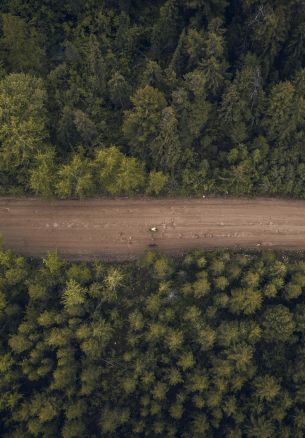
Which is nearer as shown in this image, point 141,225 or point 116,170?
point 116,170

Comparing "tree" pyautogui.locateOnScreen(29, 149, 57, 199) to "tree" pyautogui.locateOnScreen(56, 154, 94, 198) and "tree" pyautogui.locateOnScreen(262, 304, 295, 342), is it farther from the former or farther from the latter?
"tree" pyautogui.locateOnScreen(262, 304, 295, 342)

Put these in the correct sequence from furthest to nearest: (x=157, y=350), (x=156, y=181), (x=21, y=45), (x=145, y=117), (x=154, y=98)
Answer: (x=21, y=45), (x=156, y=181), (x=157, y=350), (x=145, y=117), (x=154, y=98)

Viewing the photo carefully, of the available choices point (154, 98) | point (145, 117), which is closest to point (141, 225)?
point (145, 117)

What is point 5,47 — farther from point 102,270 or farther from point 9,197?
point 102,270

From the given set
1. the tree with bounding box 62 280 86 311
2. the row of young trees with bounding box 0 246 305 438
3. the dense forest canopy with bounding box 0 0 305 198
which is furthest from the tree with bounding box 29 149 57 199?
the tree with bounding box 62 280 86 311

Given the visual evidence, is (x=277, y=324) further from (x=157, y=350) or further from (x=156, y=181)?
(x=156, y=181)

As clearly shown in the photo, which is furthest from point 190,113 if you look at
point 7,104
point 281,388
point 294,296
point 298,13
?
point 281,388
